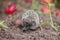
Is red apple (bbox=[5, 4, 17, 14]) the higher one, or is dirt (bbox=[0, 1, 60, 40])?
red apple (bbox=[5, 4, 17, 14])

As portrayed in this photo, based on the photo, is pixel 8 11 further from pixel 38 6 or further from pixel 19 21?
pixel 38 6

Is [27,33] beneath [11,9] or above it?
beneath

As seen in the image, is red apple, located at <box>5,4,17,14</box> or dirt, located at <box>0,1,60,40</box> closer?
dirt, located at <box>0,1,60,40</box>

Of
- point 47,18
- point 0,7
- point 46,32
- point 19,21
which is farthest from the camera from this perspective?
point 0,7

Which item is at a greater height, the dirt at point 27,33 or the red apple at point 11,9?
the red apple at point 11,9

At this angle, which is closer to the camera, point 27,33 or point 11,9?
point 27,33

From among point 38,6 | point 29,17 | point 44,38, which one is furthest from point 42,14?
point 44,38

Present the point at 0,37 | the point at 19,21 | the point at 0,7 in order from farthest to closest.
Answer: the point at 0,7 < the point at 19,21 < the point at 0,37

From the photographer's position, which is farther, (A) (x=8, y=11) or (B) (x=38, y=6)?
(B) (x=38, y=6)

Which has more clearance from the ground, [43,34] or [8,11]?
[8,11]

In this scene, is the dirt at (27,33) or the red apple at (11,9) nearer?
the dirt at (27,33)
